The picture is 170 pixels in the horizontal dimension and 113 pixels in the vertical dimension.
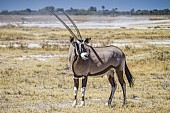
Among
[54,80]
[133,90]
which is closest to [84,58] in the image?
[133,90]

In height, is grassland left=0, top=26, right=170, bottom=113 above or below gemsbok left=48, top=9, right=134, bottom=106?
below

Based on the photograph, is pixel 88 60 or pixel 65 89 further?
pixel 65 89

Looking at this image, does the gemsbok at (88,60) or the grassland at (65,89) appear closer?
the gemsbok at (88,60)

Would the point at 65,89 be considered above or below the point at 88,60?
below

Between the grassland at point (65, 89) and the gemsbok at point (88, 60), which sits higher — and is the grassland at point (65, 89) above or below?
below

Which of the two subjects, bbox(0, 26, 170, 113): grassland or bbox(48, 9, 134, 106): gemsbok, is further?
bbox(0, 26, 170, 113): grassland

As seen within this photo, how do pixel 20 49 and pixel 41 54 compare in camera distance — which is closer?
pixel 41 54

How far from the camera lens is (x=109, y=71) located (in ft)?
42.0

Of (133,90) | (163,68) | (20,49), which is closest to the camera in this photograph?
(133,90)

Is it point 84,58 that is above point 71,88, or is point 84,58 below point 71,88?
above

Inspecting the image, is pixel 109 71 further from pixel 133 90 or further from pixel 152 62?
pixel 152 62

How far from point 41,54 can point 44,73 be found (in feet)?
34.1

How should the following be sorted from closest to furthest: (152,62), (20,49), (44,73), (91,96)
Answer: (91,96), (44,73), (152,62), (20,49)

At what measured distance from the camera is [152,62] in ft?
80.2
